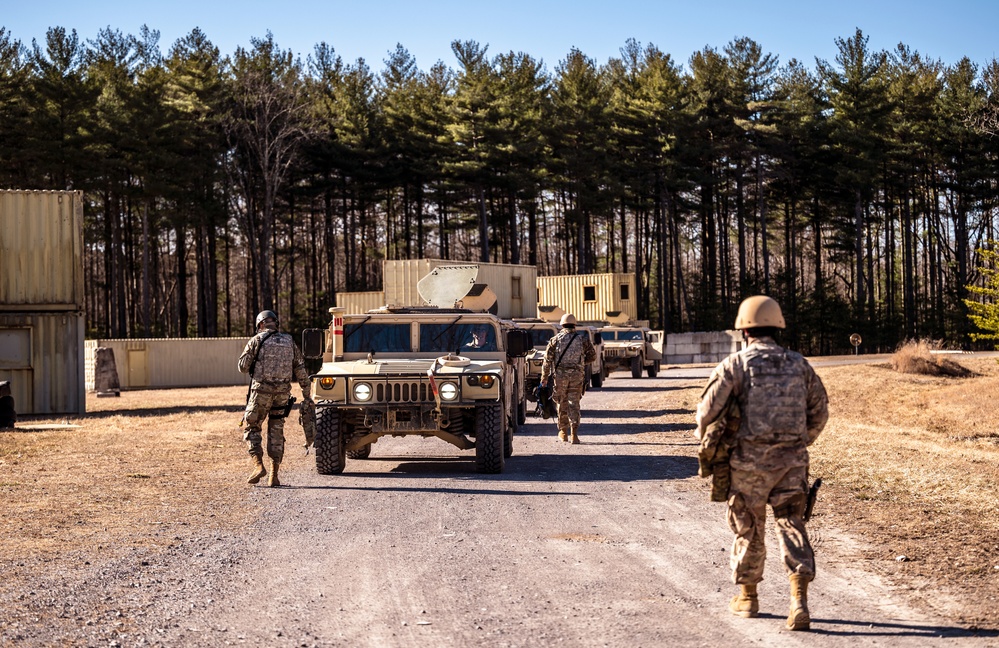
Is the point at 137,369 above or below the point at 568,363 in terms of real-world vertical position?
below

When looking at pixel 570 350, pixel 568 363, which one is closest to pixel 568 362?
pixel 568 363

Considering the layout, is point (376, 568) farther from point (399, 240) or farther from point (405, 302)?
point (399, 240)

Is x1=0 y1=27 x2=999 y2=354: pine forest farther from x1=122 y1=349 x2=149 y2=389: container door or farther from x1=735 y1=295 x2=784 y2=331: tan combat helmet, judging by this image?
x1=735 y1=295 x2=784 y2=331: tan combat helmet

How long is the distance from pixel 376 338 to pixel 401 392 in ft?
5.34

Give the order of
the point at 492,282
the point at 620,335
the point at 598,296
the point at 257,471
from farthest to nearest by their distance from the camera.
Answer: the point at 598,296 < the point at 620,335 < the point at 492,282 < the point at 257,471

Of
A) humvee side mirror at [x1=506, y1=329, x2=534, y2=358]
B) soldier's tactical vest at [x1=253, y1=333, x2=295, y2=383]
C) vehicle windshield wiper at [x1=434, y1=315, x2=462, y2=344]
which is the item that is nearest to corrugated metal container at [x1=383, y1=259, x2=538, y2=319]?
vehicle windshield wiper at [x1=434, y1=315, x2=462, y2=344]

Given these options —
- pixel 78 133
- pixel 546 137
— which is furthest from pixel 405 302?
pixel 546 137

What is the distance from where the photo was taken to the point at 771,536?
8.43 metres

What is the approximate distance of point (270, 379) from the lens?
11500 mm

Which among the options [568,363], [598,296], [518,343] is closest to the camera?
[518,343]

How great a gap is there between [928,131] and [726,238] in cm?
1167

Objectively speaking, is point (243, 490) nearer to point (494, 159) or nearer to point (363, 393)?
point (363, 393)

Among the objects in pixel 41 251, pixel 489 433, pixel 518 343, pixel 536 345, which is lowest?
pixel 489 433

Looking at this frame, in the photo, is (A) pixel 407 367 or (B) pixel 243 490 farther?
(A) pixel 407 367
